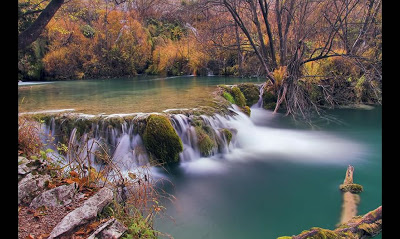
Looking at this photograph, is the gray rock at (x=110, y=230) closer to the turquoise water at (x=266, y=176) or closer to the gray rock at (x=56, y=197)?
the gray rock at (x=56, y=197)

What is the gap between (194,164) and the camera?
6.51m

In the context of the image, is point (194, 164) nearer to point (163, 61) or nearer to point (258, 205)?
point (258, 205)

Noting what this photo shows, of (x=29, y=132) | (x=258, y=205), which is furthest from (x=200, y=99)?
(x=29, y=132)

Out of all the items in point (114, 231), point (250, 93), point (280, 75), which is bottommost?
point (114, 231)

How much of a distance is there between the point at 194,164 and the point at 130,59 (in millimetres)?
17743

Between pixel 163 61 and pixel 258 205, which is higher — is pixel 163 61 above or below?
above

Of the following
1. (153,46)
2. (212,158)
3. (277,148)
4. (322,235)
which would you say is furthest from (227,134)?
(153,46)

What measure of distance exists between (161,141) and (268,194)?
2680mm

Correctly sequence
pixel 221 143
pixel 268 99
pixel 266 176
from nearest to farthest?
pixel 266 176 → pixel 221 143 → pixel 268 99

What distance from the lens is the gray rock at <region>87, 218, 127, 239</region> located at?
249 cm

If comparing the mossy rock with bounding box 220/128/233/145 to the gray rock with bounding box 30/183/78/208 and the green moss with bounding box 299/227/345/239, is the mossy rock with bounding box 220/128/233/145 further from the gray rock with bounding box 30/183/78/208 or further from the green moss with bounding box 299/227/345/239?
the gray rock with bounding box 30/183/78/208

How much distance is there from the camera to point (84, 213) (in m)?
2.69

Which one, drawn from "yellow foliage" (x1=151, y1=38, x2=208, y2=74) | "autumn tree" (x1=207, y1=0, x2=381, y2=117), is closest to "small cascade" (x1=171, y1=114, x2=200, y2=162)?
"autumn tree" (x1=207, y1=0, x2=381, y2=117)

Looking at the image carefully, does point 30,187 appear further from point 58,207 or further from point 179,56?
point 179,56
